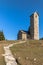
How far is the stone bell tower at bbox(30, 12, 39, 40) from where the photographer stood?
280 feet

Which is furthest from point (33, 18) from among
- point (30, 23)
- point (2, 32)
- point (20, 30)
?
point (2, 32)

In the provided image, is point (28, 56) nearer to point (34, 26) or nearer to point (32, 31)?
point (32, 31)

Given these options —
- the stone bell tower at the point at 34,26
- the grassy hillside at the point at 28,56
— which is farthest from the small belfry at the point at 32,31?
the grassy hillside at the point at 28,56

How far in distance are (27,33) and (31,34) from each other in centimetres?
172

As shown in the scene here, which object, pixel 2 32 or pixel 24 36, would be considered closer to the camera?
pixel 2 32

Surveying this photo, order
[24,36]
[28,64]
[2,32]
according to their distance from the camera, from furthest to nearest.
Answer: [24,36] < [2,32] < [28,64]

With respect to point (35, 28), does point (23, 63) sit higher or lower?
lower

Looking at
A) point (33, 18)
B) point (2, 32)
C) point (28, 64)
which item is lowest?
point (28, 64)

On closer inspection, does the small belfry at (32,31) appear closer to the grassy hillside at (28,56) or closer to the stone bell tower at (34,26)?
the stone bell tower at (34,26)

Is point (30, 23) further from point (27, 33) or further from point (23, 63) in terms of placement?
point (23, 63)

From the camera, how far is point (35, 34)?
8556cm

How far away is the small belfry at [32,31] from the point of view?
8406cm

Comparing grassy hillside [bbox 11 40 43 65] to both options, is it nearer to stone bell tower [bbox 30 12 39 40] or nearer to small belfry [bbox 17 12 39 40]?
small belfry [bbox 17 12 39 40]

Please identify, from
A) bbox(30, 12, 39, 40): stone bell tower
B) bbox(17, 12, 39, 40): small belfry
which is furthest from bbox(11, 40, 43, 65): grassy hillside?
bbox(30, 12, 39, 40): stone bell tower
